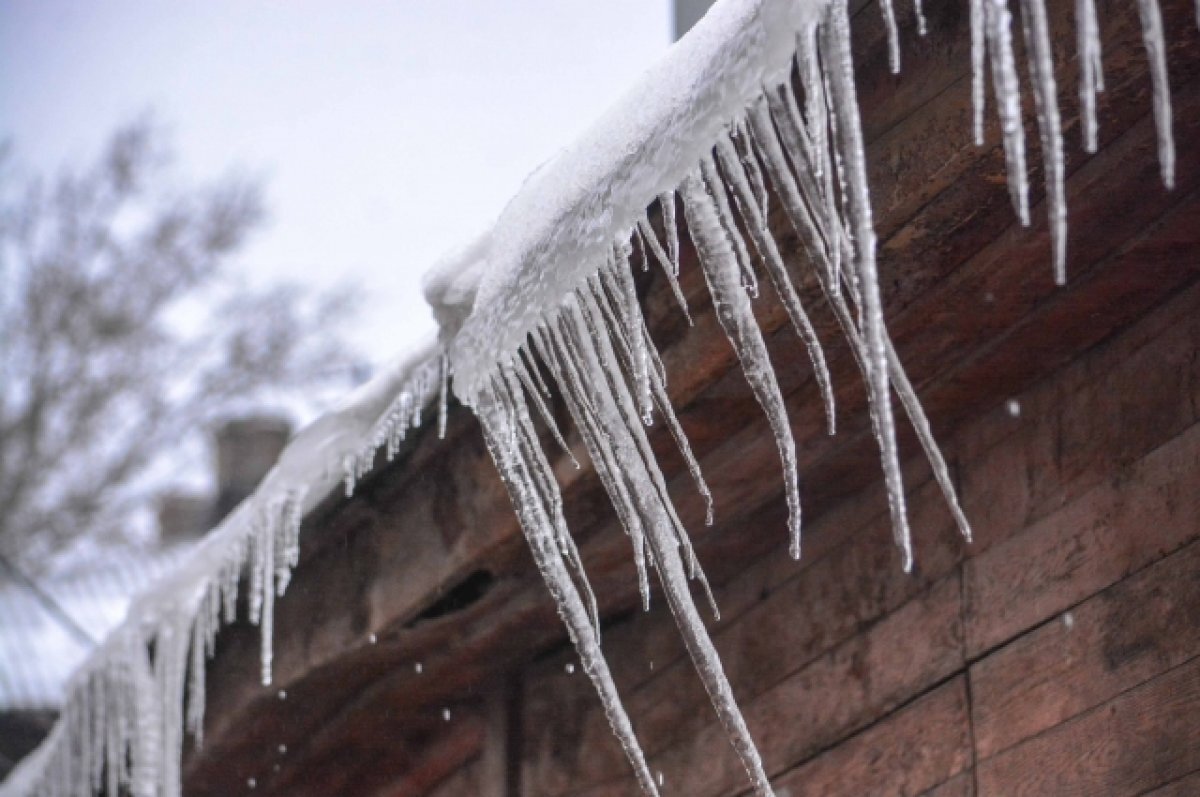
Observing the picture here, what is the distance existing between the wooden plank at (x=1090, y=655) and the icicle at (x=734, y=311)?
465 millimetres

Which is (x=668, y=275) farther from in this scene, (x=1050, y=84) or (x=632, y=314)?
(x=1050, y=84)

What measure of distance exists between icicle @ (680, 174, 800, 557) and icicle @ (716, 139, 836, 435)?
34mm

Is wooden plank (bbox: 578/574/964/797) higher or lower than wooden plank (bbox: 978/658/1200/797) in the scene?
A: higher

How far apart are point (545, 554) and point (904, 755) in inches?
23.6

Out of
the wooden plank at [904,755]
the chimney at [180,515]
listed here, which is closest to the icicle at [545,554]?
the wooden plank at [904,755]

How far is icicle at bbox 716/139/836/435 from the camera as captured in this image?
1.78 meters

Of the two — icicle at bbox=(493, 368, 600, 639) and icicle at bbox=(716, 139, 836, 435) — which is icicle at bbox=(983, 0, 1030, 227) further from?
icicle at bbox=(493, 368, 600, 639)

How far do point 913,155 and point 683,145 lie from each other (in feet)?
1.20

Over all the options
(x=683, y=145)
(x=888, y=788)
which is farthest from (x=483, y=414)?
(x=888, y=788)

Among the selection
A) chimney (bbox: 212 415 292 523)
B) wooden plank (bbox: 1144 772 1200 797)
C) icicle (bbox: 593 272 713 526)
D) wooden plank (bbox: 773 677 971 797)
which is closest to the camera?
wooden plank (bbox: 1144 772 1200 797)

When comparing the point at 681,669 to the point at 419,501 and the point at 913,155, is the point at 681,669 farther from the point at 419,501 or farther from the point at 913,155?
the point at 913,155

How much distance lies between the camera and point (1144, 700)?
1.99 meters

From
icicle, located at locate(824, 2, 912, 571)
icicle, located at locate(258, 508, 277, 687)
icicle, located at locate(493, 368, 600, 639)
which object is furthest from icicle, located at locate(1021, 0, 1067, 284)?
icicle, located at locate(258, 508, 277, 687)

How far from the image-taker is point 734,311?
1879mm
